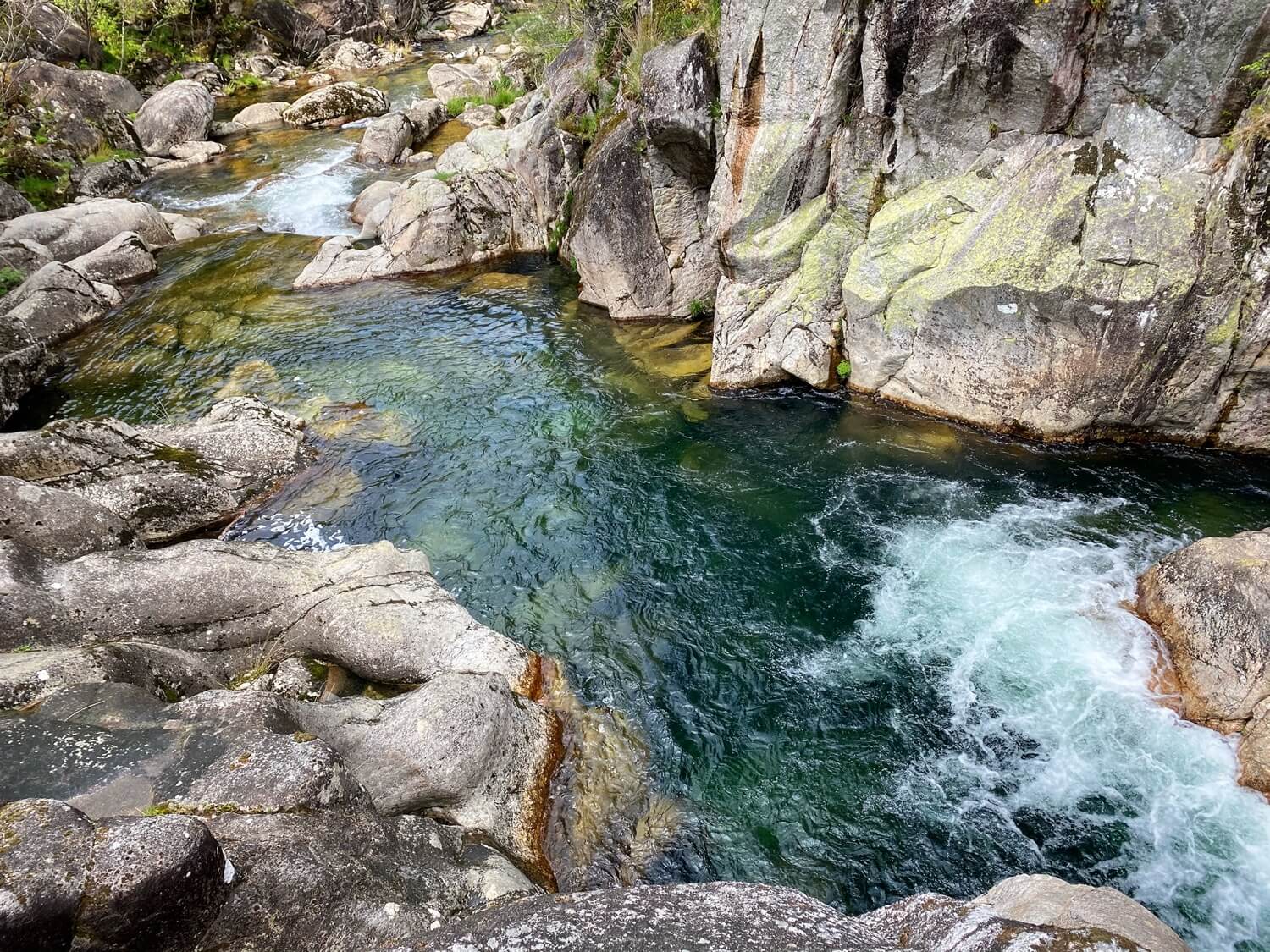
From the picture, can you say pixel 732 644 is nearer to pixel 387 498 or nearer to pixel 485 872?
pixel 485 872

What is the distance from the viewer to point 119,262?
21.7m

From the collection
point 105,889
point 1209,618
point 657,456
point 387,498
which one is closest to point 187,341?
point 387,498

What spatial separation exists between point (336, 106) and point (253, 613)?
33.0 metres

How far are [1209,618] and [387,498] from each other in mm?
12031

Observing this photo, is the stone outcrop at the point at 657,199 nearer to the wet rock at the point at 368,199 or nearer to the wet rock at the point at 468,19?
the wet rock at the point at 368,199

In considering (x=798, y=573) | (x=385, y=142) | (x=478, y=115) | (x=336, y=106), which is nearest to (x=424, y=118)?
(x=478, y=115)

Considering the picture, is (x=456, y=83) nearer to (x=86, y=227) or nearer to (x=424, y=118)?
(x=424, y=118)

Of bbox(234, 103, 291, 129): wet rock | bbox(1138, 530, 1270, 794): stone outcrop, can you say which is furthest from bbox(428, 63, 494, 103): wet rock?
bbox(1138, 530, 1270, 794): stone outcrop

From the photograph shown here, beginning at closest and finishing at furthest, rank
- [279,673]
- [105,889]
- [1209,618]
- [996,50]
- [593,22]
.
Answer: [105,889] < [1209,618] < [279,673] < [996,50] < [593,22]

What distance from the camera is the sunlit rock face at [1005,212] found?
1048cm

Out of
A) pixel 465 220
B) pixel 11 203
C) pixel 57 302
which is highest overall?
pixel 465 220

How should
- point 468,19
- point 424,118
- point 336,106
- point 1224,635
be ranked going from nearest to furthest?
point 1224,635 < point 424,118 < point 336,106 < point 468,19

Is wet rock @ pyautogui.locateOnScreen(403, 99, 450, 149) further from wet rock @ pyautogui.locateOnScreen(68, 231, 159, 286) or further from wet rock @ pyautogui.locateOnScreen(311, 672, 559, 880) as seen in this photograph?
wet rock @ pyautogui.locateOnScreen(311, 672, 559, 880)

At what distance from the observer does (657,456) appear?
13.6 m
